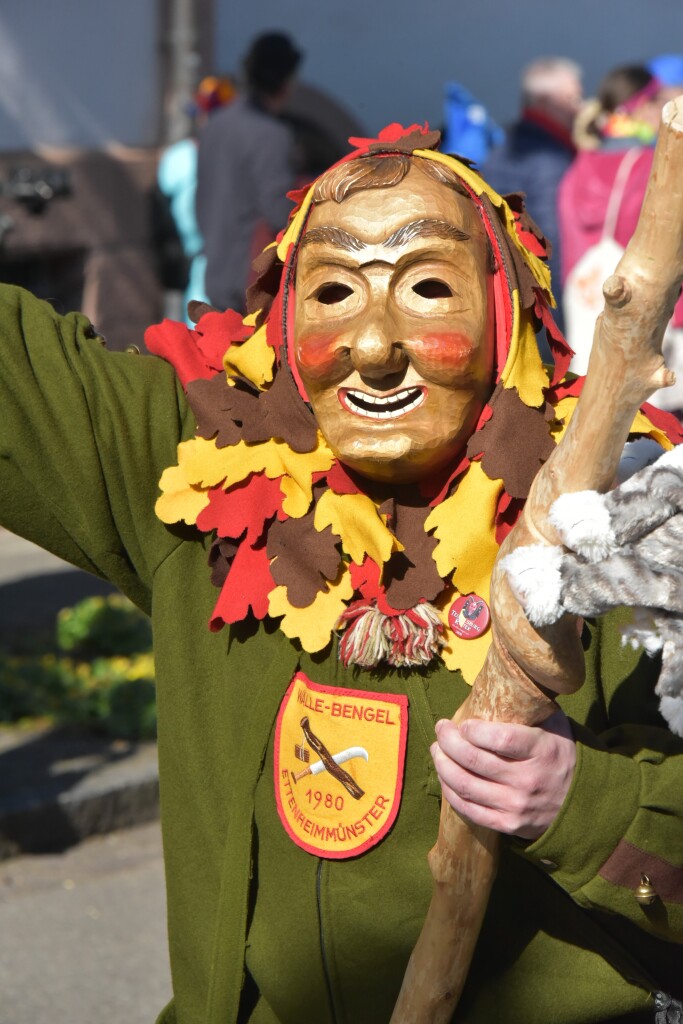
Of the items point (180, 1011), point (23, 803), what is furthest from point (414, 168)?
point (23, 803)

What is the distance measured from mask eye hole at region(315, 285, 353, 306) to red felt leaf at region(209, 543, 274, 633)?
1.22 ft

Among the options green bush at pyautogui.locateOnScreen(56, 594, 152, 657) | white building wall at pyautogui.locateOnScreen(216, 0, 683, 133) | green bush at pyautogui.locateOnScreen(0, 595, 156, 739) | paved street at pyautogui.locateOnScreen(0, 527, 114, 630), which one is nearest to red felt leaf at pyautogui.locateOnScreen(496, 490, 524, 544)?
green bush at pyautogui.locateOnScreen(0, 595, 156, 739)

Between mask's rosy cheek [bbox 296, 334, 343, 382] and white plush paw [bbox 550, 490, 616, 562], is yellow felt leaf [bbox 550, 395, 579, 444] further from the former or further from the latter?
white plush paw [bbox 550, 490, 616, 562]

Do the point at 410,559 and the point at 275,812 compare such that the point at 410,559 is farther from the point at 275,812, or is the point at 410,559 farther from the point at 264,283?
the point at 264,283

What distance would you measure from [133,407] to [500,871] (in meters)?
0.87

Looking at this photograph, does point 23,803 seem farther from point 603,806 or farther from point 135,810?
point 603,806

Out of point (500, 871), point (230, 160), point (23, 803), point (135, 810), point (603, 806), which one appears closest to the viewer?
point (603, 806)

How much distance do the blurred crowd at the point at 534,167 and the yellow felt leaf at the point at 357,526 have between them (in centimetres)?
323

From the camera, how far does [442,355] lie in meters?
2.01

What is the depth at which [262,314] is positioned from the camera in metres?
2.30

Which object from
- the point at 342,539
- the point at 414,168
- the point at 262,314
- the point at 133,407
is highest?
the point at 414,168

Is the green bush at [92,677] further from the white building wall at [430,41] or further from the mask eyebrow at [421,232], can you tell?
the white building wall at [430,41]

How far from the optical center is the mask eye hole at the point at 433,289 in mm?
Result: 2070

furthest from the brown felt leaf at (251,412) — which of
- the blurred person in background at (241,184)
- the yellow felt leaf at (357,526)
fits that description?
the blurred person in background at (241,184)
